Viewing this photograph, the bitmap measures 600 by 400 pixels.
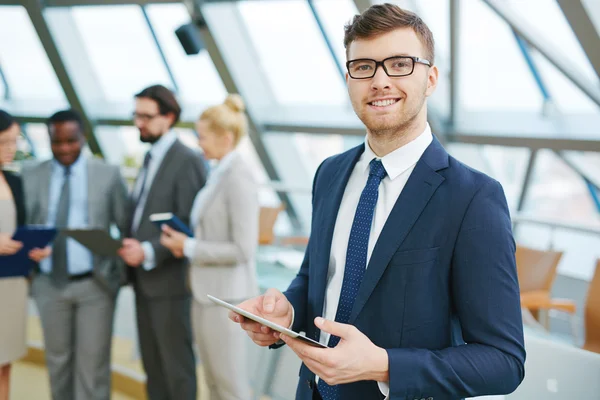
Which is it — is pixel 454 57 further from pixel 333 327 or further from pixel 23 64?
pixel 23 64

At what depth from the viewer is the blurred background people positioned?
10.5 ft

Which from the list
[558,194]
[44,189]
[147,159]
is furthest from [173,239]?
[558,194]

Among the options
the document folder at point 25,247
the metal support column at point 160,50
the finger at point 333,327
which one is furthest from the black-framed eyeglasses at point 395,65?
the metal support column at point 160,50

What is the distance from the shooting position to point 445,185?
4.43 ft

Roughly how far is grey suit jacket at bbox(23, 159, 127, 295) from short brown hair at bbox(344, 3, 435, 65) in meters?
2.26

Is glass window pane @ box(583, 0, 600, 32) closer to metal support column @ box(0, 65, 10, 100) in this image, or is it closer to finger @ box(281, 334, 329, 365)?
finger @ box(281, 334, 329, 365)

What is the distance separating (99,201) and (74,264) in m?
0.34

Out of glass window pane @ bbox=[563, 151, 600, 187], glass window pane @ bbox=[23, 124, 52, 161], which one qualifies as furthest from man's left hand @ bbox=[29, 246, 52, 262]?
glass window pane @ bbox=[23, 124, 52, 161]

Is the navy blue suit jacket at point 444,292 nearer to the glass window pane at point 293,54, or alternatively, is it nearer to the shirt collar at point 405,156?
the shirt collar at point 405,156

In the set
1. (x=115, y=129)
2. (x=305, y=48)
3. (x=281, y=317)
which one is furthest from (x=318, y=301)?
(x=115, y=129)

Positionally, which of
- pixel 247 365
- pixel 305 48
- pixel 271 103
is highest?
pixel 305 48

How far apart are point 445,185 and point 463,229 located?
0.36ft

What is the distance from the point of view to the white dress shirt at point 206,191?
2943 mm

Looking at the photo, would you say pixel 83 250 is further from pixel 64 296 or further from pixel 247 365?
pixel 247 365
